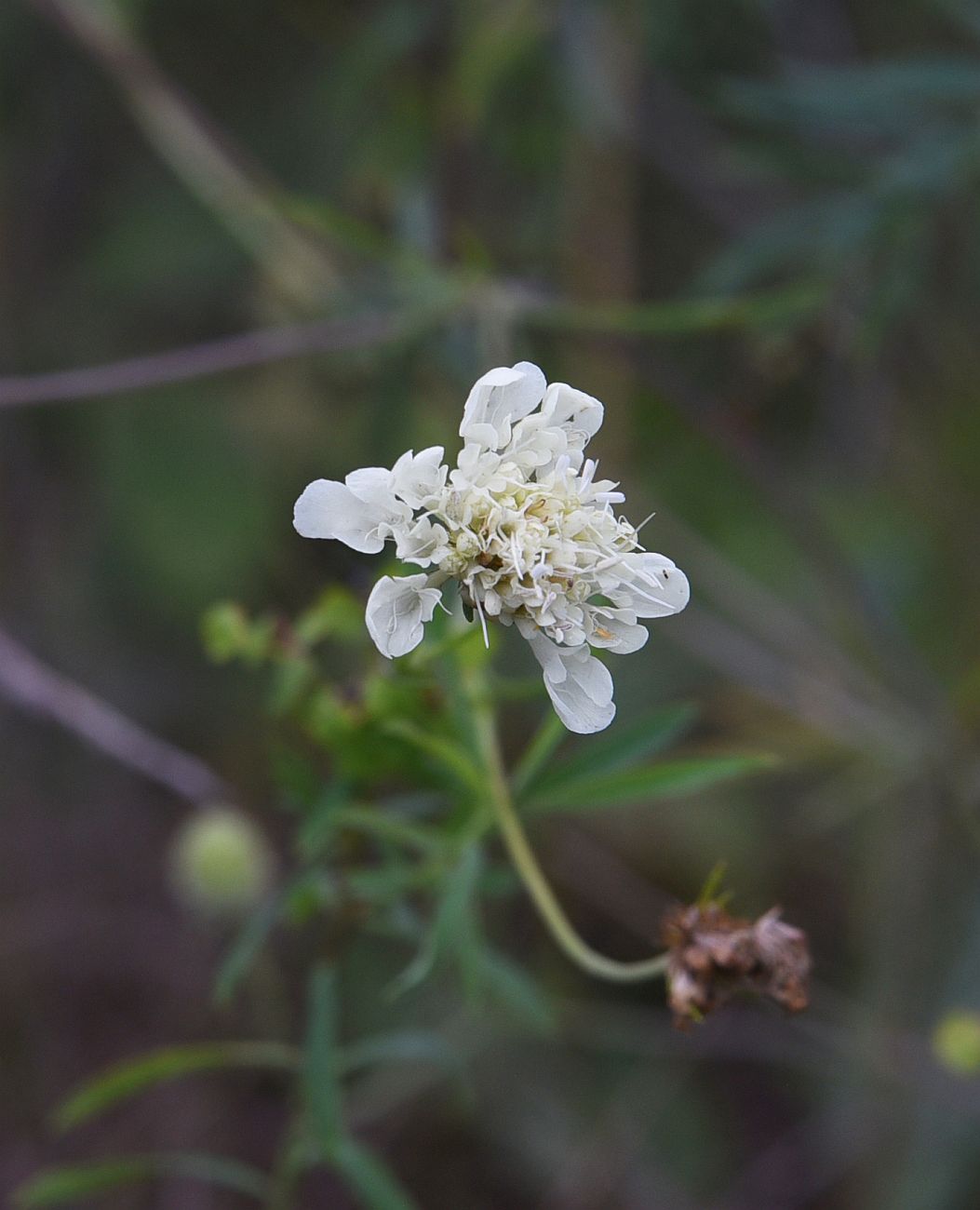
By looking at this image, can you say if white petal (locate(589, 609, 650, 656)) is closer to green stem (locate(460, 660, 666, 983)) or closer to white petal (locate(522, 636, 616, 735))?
white petal (locate(522, 636, 616, 735))

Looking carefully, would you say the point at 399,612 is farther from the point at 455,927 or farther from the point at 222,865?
the point at 222,865

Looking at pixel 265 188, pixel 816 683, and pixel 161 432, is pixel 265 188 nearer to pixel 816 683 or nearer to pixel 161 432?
pixel 161 432

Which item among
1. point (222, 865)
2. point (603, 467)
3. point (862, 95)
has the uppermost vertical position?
point (862, 95)

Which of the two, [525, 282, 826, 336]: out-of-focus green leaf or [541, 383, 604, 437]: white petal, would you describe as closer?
[541, 383, 604, 437]: white petal

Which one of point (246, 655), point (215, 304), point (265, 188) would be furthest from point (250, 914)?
point (215, 304)

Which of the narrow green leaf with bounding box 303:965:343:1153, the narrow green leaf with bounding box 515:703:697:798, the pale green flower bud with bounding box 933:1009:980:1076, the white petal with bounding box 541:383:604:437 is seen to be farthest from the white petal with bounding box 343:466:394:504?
the pale green flower bud with bounding box 933:1009:980:1076

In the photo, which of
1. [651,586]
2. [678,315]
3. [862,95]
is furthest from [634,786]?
[862,95]
